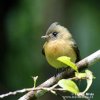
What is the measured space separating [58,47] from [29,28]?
271cm

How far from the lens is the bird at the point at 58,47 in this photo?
4.41m

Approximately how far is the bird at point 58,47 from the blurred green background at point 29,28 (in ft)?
6.05

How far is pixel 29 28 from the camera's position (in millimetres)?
7246

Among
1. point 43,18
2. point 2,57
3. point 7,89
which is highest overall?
point 43,18

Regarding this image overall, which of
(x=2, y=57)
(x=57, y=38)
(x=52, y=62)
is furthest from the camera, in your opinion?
(x=2, y=57)

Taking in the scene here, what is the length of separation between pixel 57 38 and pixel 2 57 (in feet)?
8.33

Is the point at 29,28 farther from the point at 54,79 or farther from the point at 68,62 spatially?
the point at 68,62

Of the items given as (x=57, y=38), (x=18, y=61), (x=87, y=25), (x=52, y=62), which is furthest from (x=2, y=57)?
(x=52, y=62)

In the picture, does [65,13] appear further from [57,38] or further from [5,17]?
[57,38]

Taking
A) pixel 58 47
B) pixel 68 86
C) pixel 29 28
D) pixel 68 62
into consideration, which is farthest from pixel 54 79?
pixel 29 28

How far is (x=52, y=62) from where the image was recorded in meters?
4.36

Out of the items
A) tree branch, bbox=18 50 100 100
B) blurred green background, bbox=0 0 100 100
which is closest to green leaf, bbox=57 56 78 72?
tree branch, bbox=18 50 100 100

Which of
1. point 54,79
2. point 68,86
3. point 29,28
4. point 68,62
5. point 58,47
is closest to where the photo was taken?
point 68,86

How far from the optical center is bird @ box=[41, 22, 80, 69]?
4.41 metres
